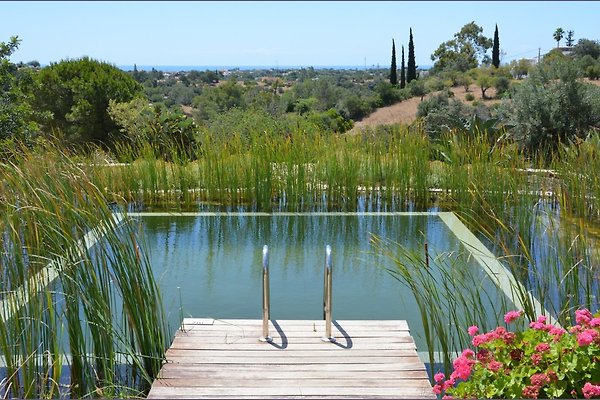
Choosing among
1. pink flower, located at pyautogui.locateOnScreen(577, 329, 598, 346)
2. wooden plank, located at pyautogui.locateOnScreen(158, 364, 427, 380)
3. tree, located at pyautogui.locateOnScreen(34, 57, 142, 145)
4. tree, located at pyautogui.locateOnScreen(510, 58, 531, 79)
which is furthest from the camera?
tree, located at pyautogui.locateOnScreen(510, 58, 531, 79)

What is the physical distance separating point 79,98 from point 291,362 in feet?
38.4

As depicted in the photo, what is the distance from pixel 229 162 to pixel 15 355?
4574mm

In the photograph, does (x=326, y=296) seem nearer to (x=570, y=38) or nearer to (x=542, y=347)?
(x=542, y=347)

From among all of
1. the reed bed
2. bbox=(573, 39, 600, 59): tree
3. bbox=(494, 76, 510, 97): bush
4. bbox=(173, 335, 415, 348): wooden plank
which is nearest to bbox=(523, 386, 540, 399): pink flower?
bbox=(173, 335, 415, 348): wooden plank

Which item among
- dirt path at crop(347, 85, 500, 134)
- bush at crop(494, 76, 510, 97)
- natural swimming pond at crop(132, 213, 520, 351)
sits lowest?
natural swimming pond at crop(132, 213, 520, 351)

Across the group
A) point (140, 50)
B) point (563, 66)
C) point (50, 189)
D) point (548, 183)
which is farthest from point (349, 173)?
point (140, 50)

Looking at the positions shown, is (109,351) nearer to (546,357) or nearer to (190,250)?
(546,357)

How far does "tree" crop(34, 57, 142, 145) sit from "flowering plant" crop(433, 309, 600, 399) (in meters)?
12.1

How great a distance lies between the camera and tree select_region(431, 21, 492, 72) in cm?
3497

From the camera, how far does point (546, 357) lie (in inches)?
105

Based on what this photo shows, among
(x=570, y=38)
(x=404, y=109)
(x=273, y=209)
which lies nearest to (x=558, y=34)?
(x=570, y=38)

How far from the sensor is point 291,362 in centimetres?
342

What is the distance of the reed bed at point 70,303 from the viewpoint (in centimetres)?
299

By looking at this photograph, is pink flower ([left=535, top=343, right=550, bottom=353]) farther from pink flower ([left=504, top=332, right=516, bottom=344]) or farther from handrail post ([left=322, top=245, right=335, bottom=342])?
handrail post ([left=322, top=245, right=335, bottom=342])
